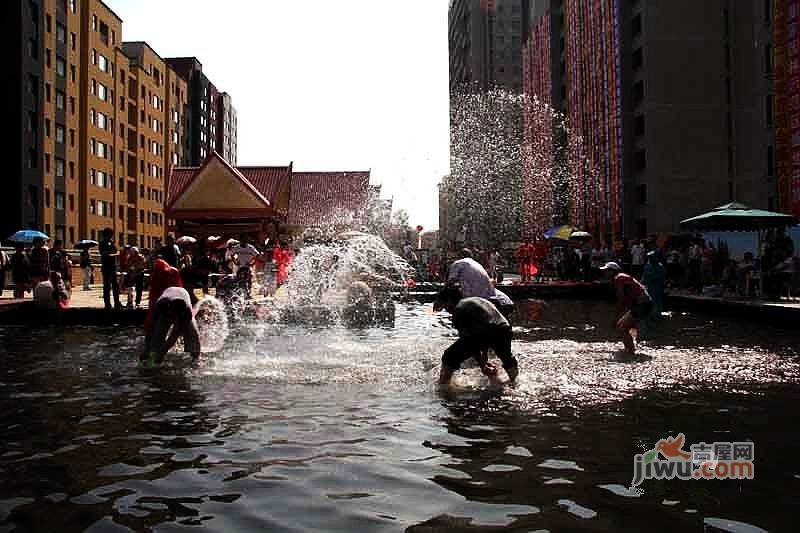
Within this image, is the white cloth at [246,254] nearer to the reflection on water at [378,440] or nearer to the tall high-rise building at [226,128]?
the reflection on water at [378,440]

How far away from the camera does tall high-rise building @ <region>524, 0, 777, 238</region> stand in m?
50.3

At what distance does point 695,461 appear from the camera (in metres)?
5.71

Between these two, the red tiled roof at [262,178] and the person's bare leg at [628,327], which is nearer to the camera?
the person's bare leg at [628,327]

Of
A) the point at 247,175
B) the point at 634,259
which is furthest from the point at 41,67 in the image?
the point at 634,259

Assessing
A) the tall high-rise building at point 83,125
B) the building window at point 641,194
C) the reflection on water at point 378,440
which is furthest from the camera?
the building window at point 641,194

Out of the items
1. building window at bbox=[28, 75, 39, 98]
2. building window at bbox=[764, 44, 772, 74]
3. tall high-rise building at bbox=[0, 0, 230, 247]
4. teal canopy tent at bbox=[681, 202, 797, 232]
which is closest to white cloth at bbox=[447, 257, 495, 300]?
teal canopy tent at bbox=[681, 202, 797, 232]

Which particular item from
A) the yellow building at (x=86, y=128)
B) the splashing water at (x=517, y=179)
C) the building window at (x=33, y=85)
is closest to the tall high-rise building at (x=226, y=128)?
the yellow building at (x=86, y=128)

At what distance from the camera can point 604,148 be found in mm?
57812

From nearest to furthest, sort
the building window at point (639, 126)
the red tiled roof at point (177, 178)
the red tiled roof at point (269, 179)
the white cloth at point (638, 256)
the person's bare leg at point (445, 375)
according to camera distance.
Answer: the person's bare leg at point (445, 375)
the white cloth at point (638, 256)
the red tiled roof at point (269, 179)
the red tiled roof at point (177, 178)
the building window at point (639, 126)

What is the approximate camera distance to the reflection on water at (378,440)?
4637 mm

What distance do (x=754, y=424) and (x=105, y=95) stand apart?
6862 cm

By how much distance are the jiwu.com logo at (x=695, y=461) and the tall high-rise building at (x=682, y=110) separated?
46.5 m

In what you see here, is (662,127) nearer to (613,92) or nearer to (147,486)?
(613,92)

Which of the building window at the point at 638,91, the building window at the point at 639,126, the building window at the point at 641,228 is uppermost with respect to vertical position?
the building window at the point at 638,91
